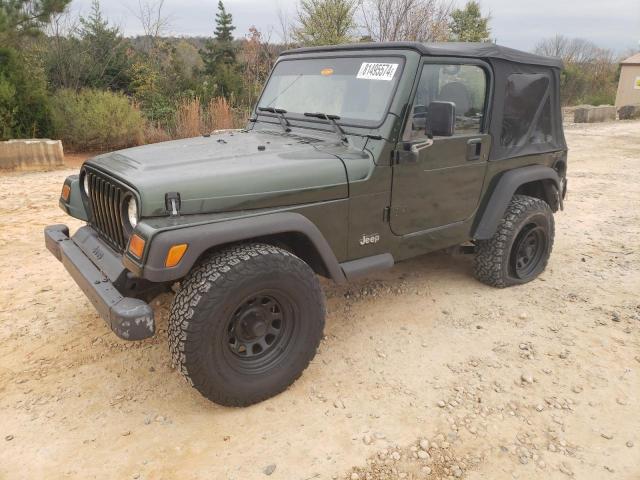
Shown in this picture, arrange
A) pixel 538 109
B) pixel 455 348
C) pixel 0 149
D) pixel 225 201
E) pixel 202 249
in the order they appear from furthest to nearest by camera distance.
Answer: pixel 0 149, pixel 538 109, pixel 455 348, pixel 225 201, pixel 202 249

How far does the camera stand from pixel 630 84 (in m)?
20.7

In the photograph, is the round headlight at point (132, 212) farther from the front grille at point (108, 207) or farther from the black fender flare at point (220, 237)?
the black fender flare at point (220, 237)

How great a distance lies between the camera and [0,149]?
28.1 feet

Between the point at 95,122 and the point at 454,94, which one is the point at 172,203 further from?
the point at 95,122

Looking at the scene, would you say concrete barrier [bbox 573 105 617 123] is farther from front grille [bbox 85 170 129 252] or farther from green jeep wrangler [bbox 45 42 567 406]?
front grille [bbox 85 170 129 252]

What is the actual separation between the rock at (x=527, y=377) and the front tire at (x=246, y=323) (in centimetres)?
128

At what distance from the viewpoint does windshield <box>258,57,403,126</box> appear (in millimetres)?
3248

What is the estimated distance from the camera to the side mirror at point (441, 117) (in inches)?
119

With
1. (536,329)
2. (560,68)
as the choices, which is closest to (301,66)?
(560,68)

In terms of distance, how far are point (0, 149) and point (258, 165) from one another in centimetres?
769

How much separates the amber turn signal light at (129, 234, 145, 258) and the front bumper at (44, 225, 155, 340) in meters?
0.26

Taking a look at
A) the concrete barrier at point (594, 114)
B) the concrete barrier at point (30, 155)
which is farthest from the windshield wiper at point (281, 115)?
the concrete barrier at point (594, 114)

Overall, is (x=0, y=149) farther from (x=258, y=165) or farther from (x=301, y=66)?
(x=258, y=165)

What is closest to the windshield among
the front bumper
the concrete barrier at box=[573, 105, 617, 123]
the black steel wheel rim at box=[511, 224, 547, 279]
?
the front bumper
